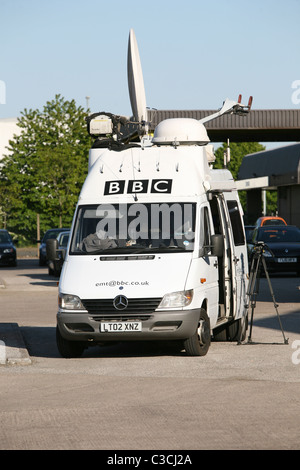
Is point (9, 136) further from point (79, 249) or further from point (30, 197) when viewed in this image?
point (79, 249)

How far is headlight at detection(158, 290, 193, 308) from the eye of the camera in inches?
476

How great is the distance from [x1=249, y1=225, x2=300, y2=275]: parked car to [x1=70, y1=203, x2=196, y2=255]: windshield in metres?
16.9

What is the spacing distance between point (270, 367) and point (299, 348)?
1.93 metres

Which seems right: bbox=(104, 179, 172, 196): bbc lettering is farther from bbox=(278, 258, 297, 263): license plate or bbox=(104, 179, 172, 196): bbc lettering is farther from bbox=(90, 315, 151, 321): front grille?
bbox=(278, 258, 297, 263): license plate

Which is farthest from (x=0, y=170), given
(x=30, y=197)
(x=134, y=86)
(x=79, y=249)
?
(x=79, y=249)

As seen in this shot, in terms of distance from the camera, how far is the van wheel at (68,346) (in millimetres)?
12781

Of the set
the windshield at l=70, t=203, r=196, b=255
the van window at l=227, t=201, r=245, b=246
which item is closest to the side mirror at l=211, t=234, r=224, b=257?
the windshield at l=70, t=203, r=196, b=255

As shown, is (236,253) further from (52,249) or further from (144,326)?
(144,326)

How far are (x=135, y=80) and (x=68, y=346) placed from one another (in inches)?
372

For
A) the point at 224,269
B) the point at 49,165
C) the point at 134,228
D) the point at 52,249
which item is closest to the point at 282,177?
the point at 49,165

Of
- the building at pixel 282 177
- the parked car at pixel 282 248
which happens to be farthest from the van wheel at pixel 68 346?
the building at pixel 282 177

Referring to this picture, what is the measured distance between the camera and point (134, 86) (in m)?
20.6

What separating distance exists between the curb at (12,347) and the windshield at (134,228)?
152 centimetres

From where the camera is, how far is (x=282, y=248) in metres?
30.9
